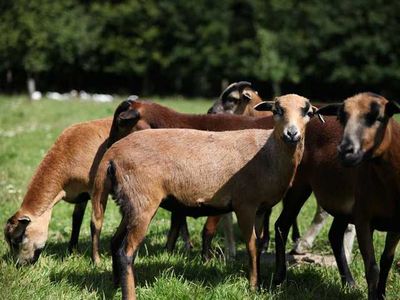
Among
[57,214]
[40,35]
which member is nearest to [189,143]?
[57,214]

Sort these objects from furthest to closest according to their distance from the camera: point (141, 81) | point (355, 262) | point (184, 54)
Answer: point (141, 81) < point (184, 54) < point (355, 262)

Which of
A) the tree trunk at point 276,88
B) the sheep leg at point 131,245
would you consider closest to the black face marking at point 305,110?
the sheep leg at point 131,245

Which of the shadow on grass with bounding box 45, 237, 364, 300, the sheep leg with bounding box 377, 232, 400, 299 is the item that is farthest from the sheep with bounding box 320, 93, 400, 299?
the shadow on grass with bounding box 45, 237, 364, 300

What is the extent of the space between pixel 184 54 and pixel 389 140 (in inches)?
1384

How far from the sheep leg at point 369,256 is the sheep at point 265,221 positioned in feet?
6.72

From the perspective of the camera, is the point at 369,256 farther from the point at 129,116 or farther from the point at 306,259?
the point at 129,116

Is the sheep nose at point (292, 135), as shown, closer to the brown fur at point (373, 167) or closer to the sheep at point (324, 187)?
the brown fur at point (373, 167)

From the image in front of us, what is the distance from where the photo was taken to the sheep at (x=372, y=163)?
16.0 ft

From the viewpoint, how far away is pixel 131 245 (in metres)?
5.48

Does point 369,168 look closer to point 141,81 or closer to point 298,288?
point 298,288

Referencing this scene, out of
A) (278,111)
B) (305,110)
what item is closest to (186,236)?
(278,111)

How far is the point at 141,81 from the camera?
44.8 meters

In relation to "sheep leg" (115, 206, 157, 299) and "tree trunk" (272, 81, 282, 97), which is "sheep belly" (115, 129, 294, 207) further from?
"tree trunk" (272, 81, 282, 97)

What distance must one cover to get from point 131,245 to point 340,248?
243cm
